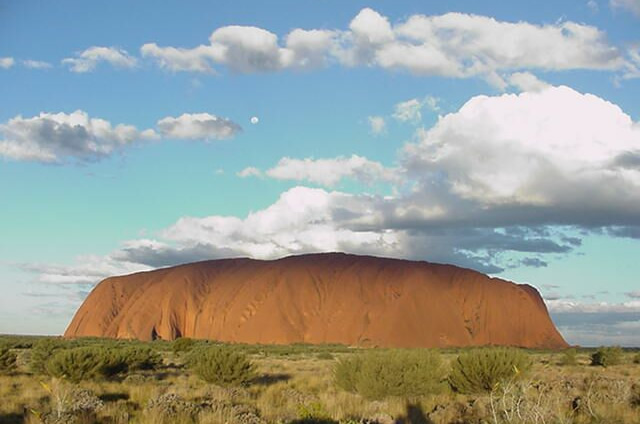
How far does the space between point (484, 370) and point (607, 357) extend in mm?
22634

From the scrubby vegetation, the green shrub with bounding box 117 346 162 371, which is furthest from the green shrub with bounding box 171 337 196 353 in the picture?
the scrubby vegetation

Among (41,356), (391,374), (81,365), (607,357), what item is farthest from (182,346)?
(391,374)

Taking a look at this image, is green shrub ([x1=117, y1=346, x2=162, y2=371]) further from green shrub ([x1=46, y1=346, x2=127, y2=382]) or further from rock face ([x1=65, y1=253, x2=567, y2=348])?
rock face ([x1=65, y1=253, x2=567, y2=348])

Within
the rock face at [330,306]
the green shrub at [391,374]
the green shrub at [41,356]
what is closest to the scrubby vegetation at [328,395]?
the green shrub at [391,374]

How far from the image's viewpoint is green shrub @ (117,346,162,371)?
22031 mm

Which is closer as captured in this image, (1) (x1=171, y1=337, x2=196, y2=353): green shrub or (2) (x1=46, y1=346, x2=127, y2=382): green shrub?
(2) (x1=46, y1=346, x2=127, y2=382): green shrub

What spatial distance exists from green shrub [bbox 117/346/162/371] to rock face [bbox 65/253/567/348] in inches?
1664

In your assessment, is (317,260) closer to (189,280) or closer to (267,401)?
(189,280)

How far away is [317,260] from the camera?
268 ft

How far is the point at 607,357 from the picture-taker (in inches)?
1407

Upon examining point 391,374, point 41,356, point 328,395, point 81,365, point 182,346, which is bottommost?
point 182,346

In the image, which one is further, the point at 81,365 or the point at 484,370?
the point at 81,365

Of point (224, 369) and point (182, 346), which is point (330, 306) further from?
point (224, 369)

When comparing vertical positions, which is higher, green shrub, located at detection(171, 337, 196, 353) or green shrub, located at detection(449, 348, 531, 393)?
green shrub, located at detection(449, 348, 531, 393)
